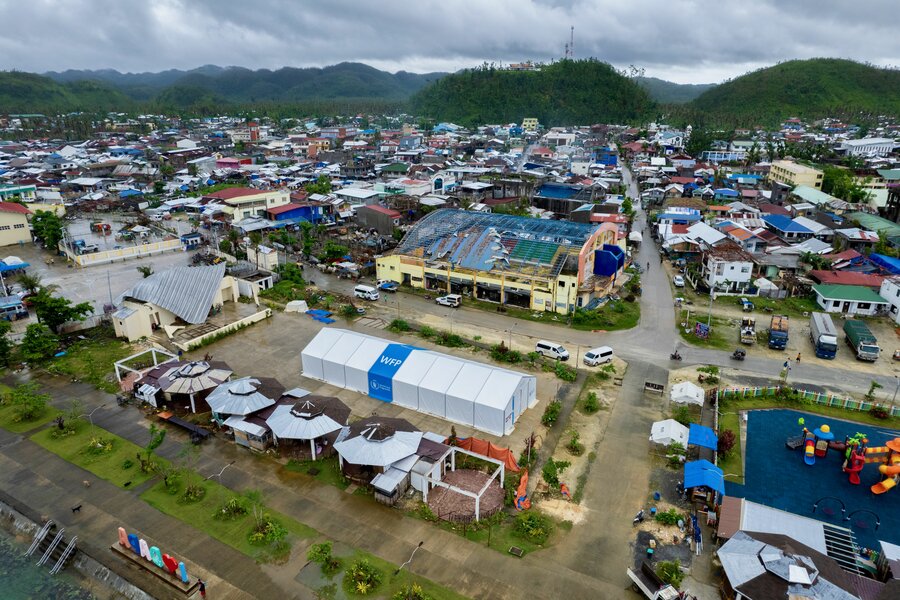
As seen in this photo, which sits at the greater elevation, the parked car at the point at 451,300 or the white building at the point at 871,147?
the white building at the point at 871,147

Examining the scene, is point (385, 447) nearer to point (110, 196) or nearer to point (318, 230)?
point (318, 230)

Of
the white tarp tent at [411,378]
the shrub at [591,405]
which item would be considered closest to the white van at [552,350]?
the shrub at [591,405]

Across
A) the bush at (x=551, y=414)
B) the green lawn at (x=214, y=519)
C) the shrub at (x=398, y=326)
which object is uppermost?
the shrub at (x=398, y=326)

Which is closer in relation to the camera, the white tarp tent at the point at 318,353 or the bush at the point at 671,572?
the bush at the point at 671,572

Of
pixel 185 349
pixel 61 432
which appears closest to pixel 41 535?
pixel 61 432

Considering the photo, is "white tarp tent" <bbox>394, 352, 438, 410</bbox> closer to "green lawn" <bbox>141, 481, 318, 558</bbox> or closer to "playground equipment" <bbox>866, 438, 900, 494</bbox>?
"green lawn" <bbox>141, 481, 318, 558</bbox>

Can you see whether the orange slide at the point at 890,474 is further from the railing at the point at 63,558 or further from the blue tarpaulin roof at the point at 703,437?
the railing at the point at 63,558
